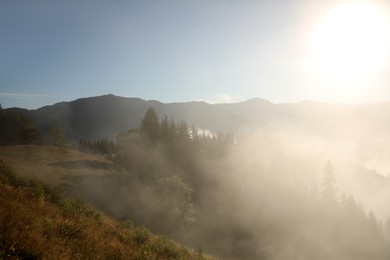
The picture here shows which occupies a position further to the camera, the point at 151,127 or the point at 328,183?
the point at 328,183

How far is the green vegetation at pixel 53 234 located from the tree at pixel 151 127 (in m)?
73.7

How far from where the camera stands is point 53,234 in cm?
1256

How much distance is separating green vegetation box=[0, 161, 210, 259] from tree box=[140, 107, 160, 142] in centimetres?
7367

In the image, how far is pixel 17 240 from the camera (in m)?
10.0

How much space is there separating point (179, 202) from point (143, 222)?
27.5 feet

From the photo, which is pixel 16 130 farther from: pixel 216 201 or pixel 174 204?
pixel 216 201

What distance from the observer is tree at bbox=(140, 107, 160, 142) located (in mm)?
95338

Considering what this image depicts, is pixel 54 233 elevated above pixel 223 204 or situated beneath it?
elevated above

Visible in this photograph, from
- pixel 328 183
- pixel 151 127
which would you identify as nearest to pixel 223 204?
pixel 151 127

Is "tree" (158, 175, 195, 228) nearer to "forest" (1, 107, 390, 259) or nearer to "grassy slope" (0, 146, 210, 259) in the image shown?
"forest" (1, 107, 390, 259)

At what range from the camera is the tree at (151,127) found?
9534cm

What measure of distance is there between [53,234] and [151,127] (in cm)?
8436

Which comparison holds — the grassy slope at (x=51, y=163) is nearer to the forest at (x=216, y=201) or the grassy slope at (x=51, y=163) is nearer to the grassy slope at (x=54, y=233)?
the forest at (x=216, y=201)

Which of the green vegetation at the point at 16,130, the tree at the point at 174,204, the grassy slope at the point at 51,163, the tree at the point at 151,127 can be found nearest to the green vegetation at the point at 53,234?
the grassy slope at the point at 51,163
